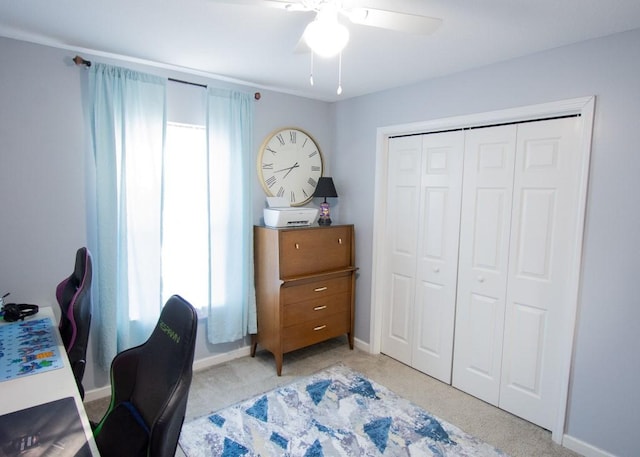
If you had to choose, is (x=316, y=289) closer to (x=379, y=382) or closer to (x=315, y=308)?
A: (x=315, y=308)

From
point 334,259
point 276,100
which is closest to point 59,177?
point 276,100

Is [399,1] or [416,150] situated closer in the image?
[399,1]

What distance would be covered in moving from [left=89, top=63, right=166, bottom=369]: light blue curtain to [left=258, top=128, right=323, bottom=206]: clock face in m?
0.91

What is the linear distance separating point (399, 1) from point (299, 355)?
110 inches

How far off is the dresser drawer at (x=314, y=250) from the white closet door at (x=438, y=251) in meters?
0.68

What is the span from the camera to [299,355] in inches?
132

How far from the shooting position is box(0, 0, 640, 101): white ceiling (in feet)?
5.62

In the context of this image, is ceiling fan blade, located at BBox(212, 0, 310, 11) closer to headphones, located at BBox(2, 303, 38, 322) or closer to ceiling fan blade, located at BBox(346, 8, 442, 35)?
ceiling fan blade, located at BBox(346, 8, 442, 35)

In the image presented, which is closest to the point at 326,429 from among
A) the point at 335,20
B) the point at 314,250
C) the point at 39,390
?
the point at 314,250

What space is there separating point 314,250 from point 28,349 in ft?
6.43

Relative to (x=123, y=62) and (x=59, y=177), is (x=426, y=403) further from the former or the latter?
(x=123, y=62)

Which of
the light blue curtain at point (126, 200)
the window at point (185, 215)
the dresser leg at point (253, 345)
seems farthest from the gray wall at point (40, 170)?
the dresser leg at point (253, 345)

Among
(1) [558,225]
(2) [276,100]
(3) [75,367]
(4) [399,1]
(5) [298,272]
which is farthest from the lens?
(2) [276,100]

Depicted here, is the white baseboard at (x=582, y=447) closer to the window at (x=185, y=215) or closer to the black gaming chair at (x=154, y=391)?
Answer: the black gaming chair at (x=154, y=391)
